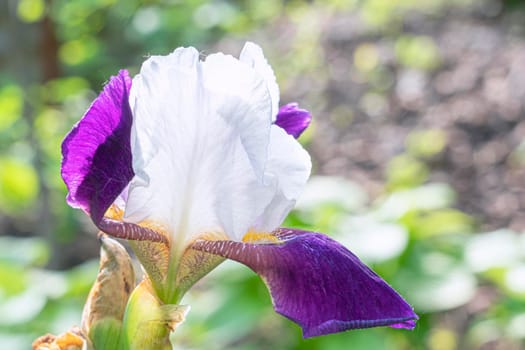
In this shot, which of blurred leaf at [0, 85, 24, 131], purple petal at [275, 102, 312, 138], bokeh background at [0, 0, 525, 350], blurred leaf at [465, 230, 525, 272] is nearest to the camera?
purple petal at [275, 102, 312, 138]

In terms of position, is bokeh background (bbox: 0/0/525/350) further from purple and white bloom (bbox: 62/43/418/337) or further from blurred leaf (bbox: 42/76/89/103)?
purple and white bloom (bbox: 62/43/418/337)

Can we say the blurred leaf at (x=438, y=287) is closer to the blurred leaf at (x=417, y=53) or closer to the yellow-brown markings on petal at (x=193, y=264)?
the yellow-brown markings on petal at (x=193, y=264)

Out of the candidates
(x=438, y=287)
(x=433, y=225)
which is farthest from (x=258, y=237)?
(x=433, y=225)

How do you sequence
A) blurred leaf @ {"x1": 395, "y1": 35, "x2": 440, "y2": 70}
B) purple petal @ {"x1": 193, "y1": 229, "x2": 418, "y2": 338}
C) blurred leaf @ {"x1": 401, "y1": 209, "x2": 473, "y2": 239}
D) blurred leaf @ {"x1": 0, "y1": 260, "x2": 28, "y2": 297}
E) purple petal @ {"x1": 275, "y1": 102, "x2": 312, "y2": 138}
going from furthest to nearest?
blurred leaf @ {"x1": 395, "y1": 35, "x2": 440, "y2": 70} < blurred leaf @ {"x1": 401, "y1": 209, "x2": 473, "y2": 239} < blurred leaf @ {"x1": 0, "y1": 260, "x2": 28, "y2": 297} < purple petal @ {"x1": 275, "y1": 102, "x2": 312, "y2": 138} < purple petal @ {"x1": 193, "y1": 229, "x2": 418, "y2": 338}

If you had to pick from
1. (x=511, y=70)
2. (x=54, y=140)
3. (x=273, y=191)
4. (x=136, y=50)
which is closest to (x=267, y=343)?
(x=54, y=140)

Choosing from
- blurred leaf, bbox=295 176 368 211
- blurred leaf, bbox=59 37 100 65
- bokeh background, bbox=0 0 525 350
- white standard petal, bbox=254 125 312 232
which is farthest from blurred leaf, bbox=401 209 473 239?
blurred leaf, bbox=59 37 100 65

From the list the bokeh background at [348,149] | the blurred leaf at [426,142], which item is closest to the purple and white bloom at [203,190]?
the bokeh background at [348,149]

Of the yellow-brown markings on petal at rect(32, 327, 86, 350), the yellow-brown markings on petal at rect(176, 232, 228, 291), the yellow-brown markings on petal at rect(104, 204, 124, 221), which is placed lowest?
the yellow-brown markings on petal at rect(32, 327, 86, 350)

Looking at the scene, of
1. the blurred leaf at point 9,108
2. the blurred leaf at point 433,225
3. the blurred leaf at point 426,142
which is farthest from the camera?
the blurred leaf at point 426,142

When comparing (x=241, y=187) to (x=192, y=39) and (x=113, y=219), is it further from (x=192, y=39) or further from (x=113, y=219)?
(x=192, y=39)

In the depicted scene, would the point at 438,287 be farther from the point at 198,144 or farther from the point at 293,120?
the point at 198,144
